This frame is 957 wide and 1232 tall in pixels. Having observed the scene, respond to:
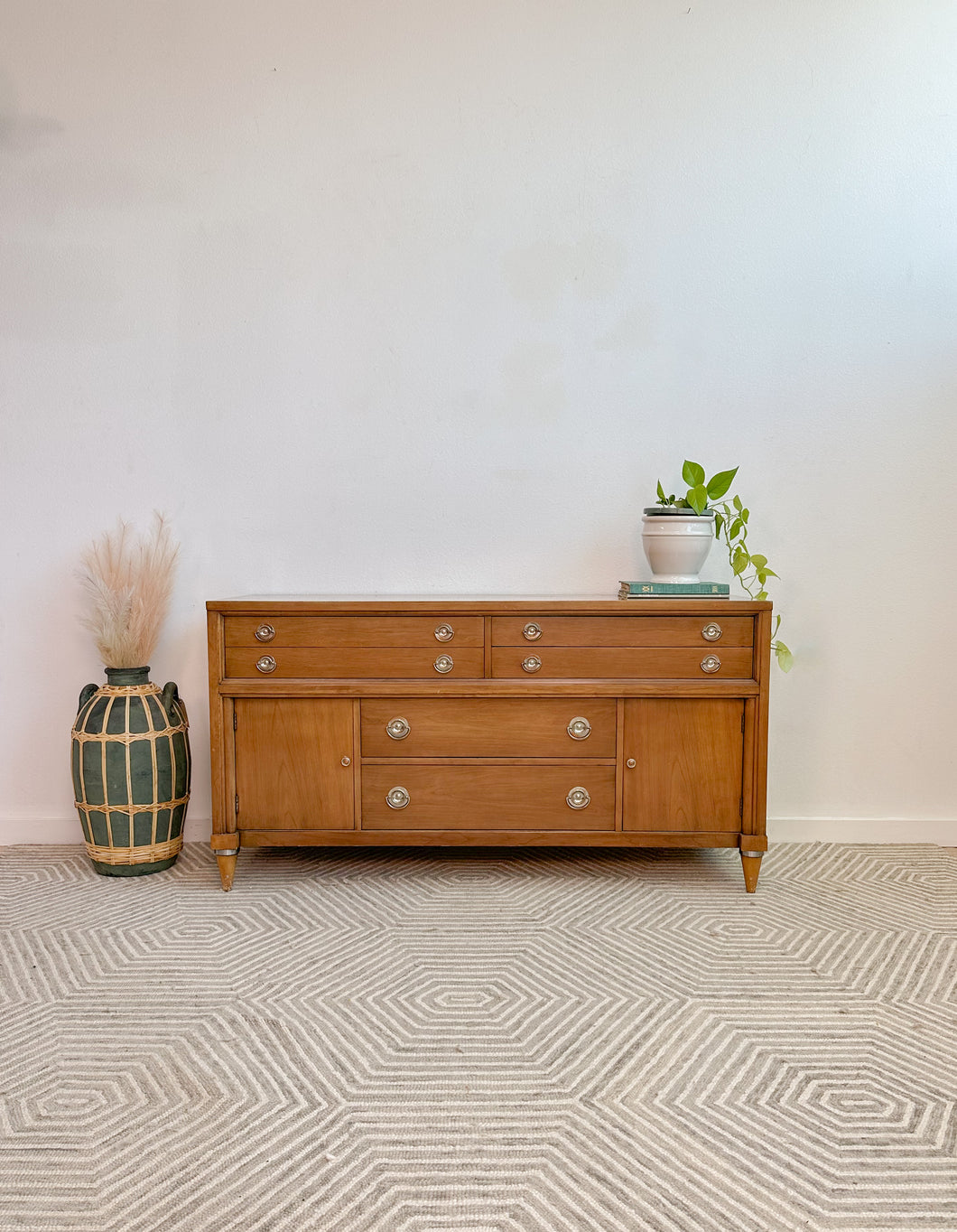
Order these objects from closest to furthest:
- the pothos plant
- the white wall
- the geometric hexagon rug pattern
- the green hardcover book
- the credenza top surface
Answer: the geometric hexagon rug pattern → the credenza top surface → the green hardcover book → the pothos plant → the white wall

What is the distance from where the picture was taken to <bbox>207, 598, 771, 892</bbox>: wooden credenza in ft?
7.61

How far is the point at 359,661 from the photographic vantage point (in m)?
2.33

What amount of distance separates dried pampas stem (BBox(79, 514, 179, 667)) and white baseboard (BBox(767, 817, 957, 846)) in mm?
1938

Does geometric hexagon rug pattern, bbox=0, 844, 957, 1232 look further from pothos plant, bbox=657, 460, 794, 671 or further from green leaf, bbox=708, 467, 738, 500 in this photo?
green leaf, bbox=708, 467, 738, 500

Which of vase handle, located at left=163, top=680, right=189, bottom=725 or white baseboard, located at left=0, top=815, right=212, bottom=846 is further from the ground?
vase handle, located at left=163, top=680, right=189, bottom=725

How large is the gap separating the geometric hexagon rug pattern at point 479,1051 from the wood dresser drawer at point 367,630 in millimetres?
650

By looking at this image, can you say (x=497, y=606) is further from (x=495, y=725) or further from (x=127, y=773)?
(x=127, y=773)

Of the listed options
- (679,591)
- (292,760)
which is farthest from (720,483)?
(292,760)

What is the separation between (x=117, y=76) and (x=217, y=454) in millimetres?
1150

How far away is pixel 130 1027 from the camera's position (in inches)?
65.1

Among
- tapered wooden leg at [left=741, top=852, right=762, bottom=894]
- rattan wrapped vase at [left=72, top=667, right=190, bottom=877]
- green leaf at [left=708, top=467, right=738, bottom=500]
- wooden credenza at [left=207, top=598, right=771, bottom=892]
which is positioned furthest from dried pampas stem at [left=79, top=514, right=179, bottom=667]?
tapered wooden leg at [left=741, top=852, right=762, bottom=894]

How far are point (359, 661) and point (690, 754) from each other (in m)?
0.88

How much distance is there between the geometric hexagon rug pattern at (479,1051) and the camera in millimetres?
1214

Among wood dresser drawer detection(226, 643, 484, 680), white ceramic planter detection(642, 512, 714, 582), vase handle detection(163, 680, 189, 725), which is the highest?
white ceramic planter detection(642, 512, 714, 582)
